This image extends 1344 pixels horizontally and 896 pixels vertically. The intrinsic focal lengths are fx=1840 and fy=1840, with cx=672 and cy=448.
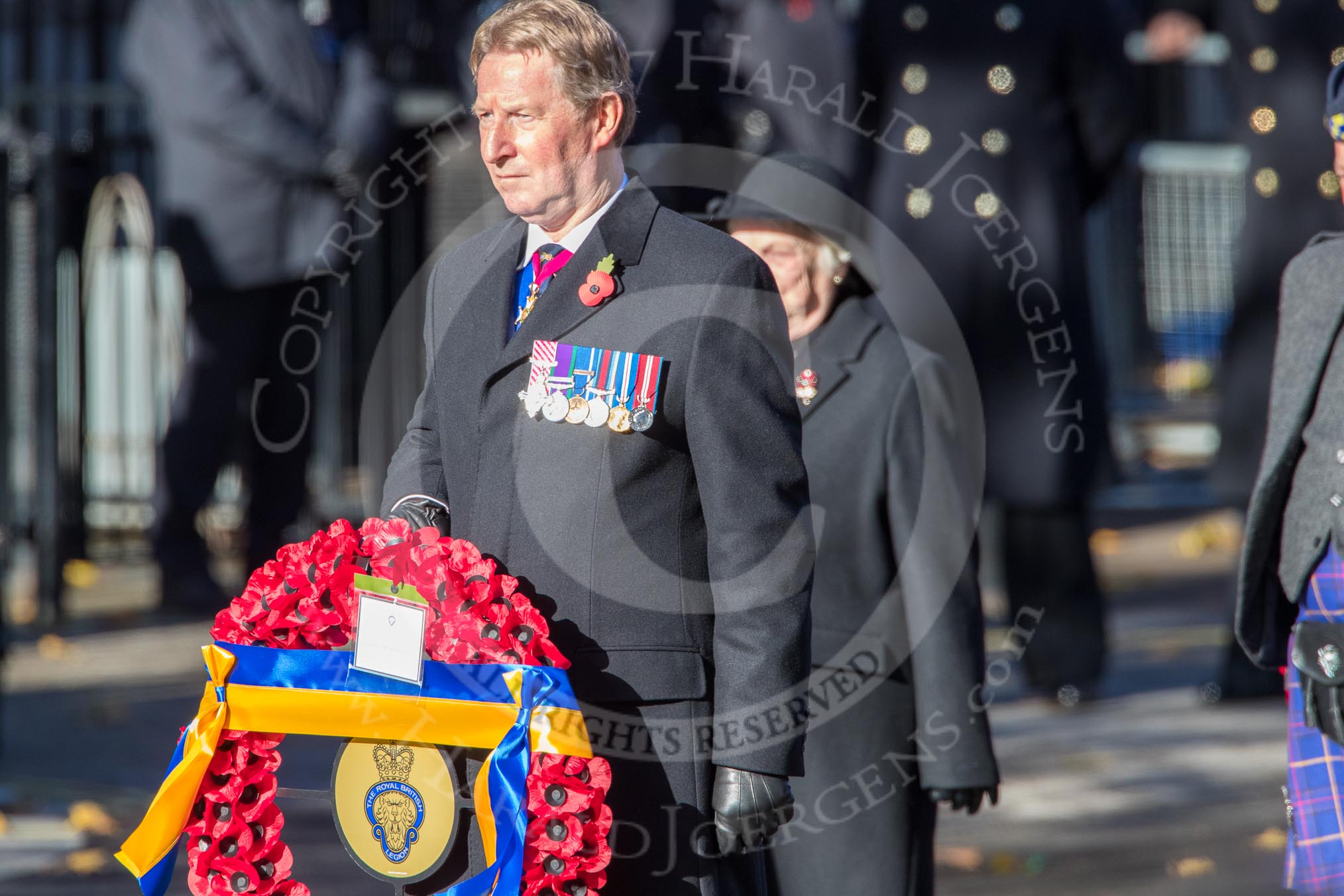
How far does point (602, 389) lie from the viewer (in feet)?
8.47

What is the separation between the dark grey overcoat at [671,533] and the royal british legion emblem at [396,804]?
0.91ft

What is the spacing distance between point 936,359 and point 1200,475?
8.79 meters

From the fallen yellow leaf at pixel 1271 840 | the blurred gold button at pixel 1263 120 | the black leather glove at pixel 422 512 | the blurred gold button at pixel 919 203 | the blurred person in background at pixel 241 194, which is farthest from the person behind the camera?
the blurred person in background at pixel 241 194

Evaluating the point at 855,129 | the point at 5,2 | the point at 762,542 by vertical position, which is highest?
the point at 5,2

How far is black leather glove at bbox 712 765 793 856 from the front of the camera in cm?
255

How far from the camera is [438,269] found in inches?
115

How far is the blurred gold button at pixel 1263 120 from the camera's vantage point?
583cm

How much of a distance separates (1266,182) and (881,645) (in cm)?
318

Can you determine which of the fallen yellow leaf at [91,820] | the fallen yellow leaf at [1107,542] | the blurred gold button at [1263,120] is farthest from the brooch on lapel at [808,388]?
the fallen yellow leaf at [1107,542]

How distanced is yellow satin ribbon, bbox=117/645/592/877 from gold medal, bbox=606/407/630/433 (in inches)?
15.7

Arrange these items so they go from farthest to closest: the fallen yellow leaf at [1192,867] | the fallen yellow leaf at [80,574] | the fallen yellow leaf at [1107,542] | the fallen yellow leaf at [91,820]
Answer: the fallen yellow leaf at [1107,542], the fallen yellow leaf at [80,574], the fallen yellow leaf at [91,820], the fallen yellow leaf at [1192,867]

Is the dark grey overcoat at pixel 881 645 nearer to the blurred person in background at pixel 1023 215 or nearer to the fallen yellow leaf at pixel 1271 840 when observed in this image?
the fallen yellow leaf at pixel 1271 840

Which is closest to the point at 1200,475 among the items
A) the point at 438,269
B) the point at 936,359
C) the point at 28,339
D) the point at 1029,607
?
the point at 1029,607

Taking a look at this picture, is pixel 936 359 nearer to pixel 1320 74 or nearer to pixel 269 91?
pixel 1320 74
